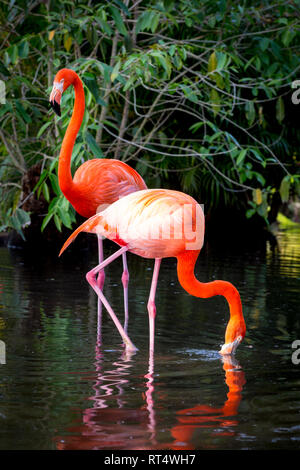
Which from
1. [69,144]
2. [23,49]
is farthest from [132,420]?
[23,49]

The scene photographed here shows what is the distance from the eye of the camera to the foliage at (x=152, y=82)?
679 cm

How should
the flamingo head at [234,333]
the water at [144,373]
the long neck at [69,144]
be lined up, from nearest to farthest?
the water at [144,373] → the flamingo head at [234,333] → the long neck at [69,144]

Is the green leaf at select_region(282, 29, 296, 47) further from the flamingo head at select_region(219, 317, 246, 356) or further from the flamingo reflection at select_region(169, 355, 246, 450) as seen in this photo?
the flamingo reflection at select_region(169, 355, 246, 450)

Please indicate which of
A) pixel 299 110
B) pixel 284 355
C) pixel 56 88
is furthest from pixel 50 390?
pixel 299 110

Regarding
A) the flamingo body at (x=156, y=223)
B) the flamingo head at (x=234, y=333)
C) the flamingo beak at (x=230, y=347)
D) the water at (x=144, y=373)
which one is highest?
the flamingo body at (x=156, y=223)

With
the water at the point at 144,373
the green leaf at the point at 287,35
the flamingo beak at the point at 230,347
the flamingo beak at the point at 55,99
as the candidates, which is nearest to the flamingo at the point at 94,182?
the flamingo beak at the point at 55,99

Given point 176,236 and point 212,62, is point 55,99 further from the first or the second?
point 212,62

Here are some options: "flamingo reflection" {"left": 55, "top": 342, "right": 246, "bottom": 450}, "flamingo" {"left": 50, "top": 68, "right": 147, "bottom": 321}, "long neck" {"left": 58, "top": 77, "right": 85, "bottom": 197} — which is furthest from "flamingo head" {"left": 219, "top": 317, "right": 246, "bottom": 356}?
"long neck" {"left": 58, "top": 77, "right": 85, "bottom": 197}

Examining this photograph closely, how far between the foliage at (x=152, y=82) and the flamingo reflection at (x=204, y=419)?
9.17ft

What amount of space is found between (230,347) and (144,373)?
1.84 ft

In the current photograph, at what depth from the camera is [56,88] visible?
4727 mm

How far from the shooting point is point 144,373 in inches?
161

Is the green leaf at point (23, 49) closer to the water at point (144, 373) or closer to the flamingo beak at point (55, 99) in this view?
the water at point (144, 373)

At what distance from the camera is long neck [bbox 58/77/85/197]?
5.02 metres
